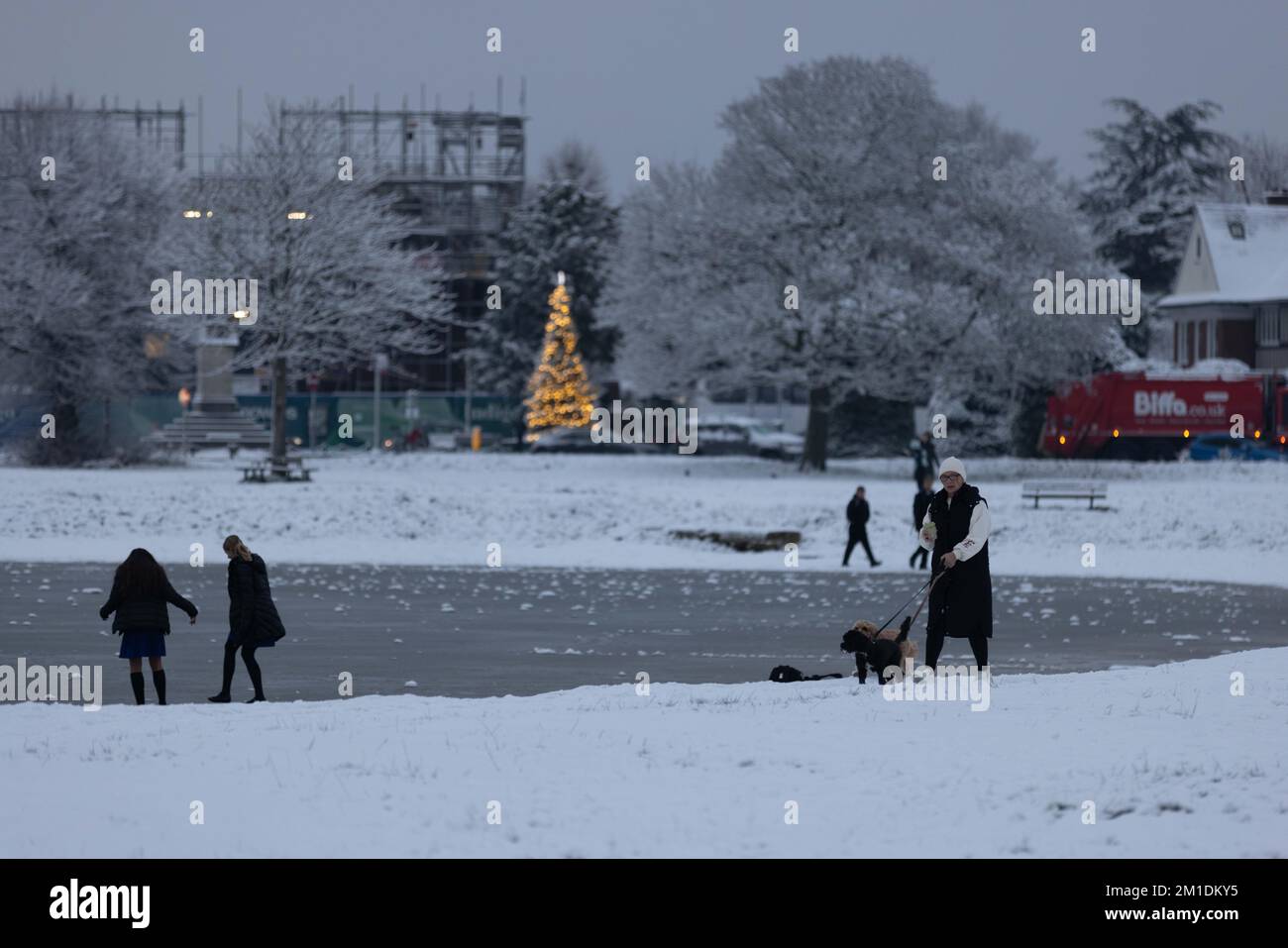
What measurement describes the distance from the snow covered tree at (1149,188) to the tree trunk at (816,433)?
3037 cm

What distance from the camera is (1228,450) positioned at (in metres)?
56.2

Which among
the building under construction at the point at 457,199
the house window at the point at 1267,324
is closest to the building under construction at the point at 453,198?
the building under construction at the point at 457,199

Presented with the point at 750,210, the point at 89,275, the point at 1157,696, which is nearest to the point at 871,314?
the point at 750,210

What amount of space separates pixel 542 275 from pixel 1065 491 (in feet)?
169

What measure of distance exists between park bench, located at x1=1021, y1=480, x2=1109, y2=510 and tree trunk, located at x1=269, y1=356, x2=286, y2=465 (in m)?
18.7

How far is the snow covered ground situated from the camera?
9336 mm

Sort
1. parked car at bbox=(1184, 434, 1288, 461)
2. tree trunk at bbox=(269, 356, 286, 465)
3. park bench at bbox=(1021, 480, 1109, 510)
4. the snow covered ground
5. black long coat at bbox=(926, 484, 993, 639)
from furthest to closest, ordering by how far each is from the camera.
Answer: parked car at bbox=(1184, 434, 1288, 461), tree trunk at bbox=(269, 356, 286, 465), park bench at bbox=(1021, 480, 1109, 510), black long coat at bbox=(926, 484, 993, 639), the snow covered ground

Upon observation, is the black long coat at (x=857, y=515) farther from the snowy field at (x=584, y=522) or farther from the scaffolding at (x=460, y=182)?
the scaffolding at (x=460, y=182)

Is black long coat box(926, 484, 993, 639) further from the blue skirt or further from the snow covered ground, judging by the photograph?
the blue skirt

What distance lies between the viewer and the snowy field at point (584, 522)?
34.4 metres

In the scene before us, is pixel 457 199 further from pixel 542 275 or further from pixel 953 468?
pixel 953 468

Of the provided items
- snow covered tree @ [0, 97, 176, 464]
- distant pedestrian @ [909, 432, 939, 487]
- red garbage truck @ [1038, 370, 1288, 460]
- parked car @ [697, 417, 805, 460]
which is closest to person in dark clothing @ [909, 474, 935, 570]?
distant pedestrian @ [909, 432, 939, 487]
